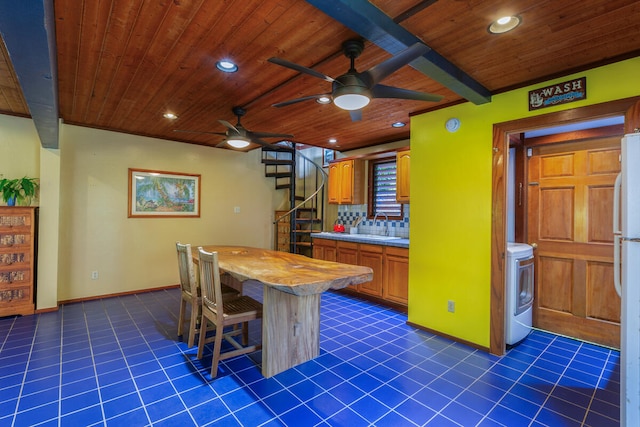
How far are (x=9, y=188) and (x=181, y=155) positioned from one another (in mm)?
2092

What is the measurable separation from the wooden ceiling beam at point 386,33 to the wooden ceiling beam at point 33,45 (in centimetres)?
124

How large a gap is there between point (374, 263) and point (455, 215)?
1469mm

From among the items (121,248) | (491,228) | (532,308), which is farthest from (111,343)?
(532,308)

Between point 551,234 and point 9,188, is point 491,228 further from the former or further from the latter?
point 9,188

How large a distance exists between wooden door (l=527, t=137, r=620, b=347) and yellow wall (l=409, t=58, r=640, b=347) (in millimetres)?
1021

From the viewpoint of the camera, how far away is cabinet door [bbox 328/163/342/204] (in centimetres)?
525

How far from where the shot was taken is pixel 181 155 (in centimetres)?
504

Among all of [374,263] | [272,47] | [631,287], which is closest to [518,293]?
[631,287]

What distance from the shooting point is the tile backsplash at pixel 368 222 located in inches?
181

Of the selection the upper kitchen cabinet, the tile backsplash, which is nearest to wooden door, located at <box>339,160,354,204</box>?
the upper kitchen cabinet

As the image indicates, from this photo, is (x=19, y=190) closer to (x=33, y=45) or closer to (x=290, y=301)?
(x=33, y=45)

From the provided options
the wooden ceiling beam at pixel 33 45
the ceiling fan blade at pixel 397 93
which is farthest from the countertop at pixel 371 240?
the wooden ceiling beam at pixel 33 45

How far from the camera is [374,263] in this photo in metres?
4.23

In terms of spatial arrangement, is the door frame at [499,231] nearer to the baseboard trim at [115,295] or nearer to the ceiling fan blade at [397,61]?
the ceiling fan blade at [397,61]
